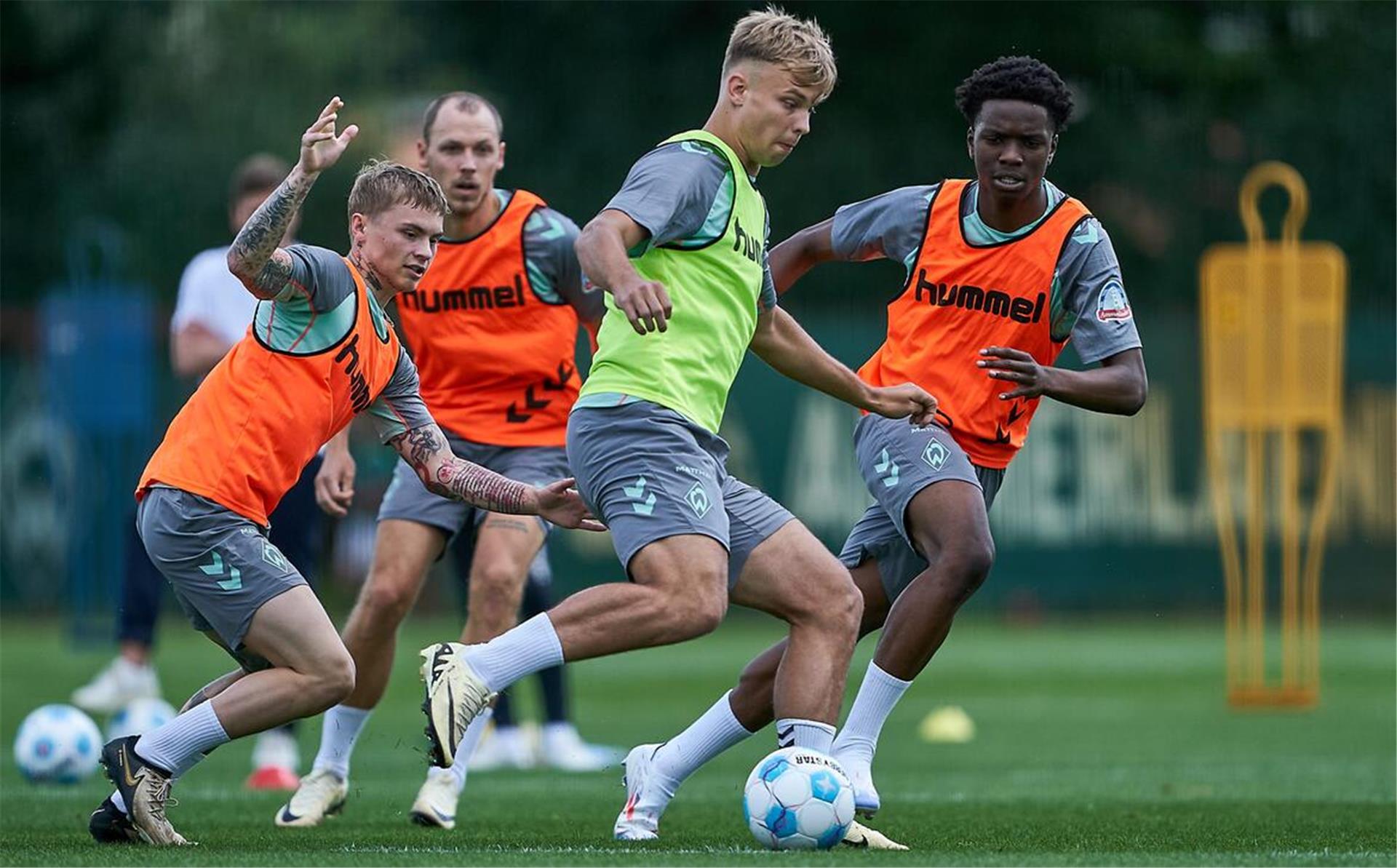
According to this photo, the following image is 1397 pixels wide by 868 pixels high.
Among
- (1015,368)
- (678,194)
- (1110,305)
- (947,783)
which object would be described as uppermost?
(678,194)

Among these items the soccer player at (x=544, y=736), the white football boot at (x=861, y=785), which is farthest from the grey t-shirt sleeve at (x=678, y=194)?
the soccer player at (x=544, y=736)

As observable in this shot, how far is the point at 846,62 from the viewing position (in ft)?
89.8

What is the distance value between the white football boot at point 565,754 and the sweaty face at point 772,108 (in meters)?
4.29

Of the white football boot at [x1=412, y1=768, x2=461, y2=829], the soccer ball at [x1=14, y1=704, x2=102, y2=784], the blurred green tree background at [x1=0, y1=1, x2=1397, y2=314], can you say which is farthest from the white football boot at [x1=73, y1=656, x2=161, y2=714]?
the blurred green tree background at [x1=0, y1=1, x2=1397, y2=314]

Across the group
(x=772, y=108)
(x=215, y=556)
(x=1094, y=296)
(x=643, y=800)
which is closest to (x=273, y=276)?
(x=215, y=556)

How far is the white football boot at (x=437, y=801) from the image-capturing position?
7375 millimetres

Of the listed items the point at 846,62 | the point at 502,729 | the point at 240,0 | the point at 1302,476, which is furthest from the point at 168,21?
the point at 502,729

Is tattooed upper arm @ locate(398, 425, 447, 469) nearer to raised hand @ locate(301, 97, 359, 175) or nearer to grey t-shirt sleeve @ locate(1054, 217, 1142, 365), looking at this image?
raised hand @ locate(301, 97, 359, 175)

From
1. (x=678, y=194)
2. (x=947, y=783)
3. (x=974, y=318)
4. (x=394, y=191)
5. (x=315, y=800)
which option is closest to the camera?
(x=678, y=194)

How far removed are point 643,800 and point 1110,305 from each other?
2227 millimetres

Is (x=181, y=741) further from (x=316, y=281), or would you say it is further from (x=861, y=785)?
(x=861, y=785)

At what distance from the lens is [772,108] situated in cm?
638

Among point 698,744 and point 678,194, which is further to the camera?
point 698,744

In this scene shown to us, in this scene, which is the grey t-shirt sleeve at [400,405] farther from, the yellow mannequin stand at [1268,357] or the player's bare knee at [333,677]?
the yellow mannequin stand at [1268,357]
